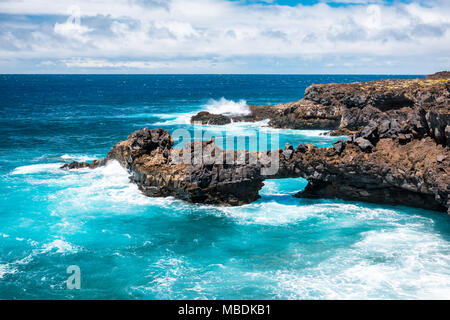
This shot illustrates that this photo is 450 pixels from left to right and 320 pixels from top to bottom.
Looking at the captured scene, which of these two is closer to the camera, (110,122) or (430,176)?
(430,176)

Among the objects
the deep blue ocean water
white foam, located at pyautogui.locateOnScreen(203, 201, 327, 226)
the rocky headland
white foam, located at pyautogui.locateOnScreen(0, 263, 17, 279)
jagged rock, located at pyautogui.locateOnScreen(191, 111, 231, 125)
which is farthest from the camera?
jagged rock, located at pyautogui.locateOnScreen(191, 111, 231, 125)

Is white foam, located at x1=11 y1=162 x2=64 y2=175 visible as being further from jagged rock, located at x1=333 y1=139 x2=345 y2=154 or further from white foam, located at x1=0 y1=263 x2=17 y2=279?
jagged rock, located at x1=333 y1=139 x2=345 y2=154

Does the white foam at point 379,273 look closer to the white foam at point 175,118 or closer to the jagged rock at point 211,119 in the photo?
the jagged rock at point 211,119

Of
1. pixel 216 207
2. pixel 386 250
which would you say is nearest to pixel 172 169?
pixel 216 207

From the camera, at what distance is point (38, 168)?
43.3m

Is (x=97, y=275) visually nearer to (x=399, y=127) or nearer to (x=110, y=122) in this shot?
(x=399, y=127)

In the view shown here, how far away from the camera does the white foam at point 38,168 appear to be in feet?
137

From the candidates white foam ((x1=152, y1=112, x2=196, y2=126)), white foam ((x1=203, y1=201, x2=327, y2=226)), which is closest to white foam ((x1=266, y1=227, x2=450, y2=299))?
white foam ((x1=203, y1=201, x2=327, y2=226))

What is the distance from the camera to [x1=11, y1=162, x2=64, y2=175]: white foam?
137ft

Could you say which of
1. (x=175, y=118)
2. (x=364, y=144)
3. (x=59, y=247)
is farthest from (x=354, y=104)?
(x=59, y=247)

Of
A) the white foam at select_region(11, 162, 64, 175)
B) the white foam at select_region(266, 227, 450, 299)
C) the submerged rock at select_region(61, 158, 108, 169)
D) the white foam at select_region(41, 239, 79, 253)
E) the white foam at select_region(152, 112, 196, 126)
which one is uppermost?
the white foam at select_region(152, 112, 196, 126)

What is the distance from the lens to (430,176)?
24.7 m

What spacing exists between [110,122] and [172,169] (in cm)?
5762
